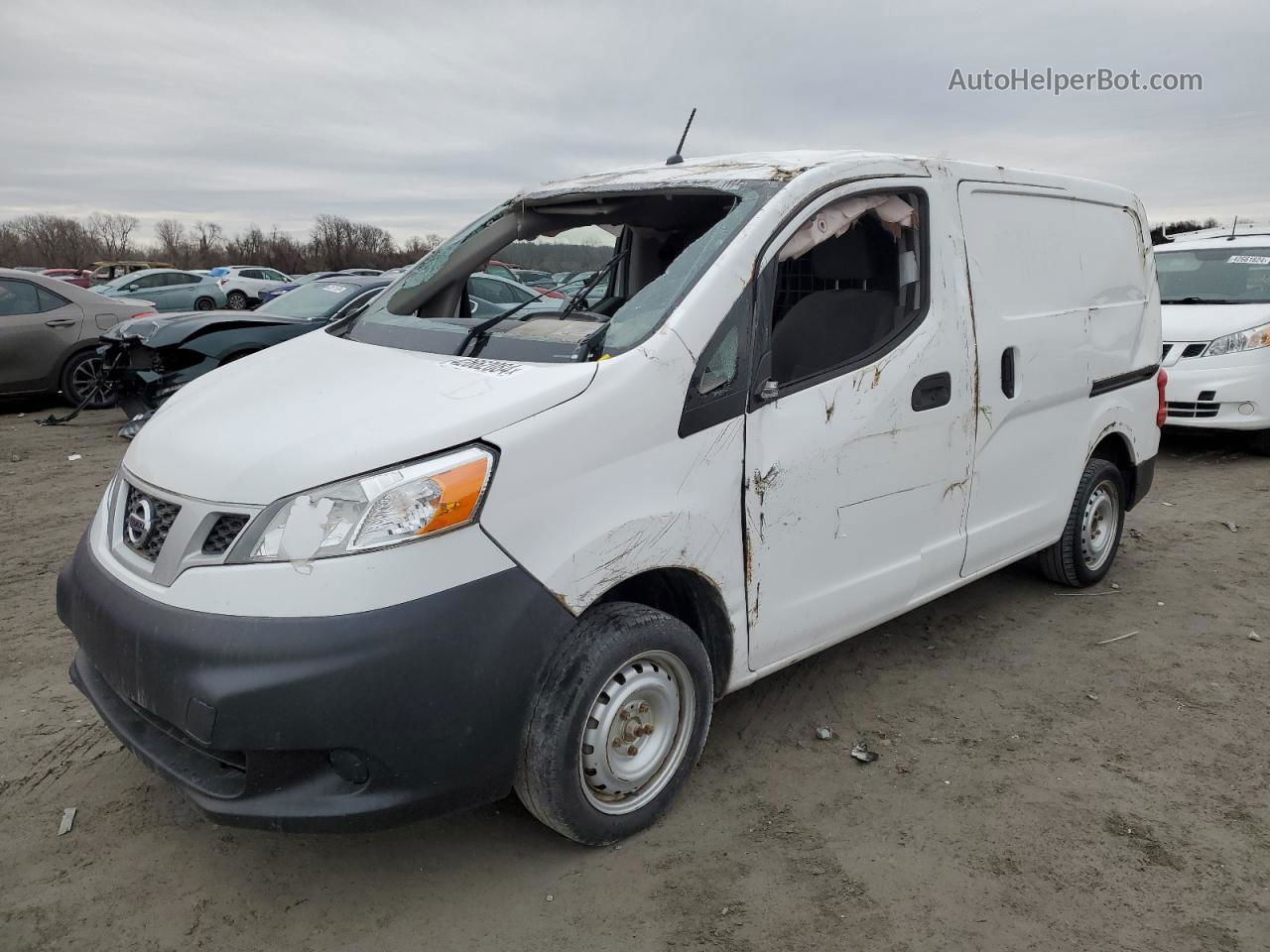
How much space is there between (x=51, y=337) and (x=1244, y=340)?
36.9 feet

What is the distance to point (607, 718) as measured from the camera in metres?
2.57

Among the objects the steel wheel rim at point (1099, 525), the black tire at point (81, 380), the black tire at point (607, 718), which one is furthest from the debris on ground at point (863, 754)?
the black tire at point (81, 380)

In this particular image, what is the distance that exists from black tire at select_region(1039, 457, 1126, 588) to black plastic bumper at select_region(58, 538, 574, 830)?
3.07m

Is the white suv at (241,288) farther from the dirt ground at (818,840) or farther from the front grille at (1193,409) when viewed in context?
the dirt ground at (818,840)

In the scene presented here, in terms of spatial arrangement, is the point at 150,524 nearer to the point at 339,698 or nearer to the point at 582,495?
the point at 339,698

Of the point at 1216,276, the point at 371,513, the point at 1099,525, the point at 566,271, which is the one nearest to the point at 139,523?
the point at 371,513

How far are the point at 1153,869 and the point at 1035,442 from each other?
1831 millimetres

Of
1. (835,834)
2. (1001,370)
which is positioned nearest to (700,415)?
(835,834)

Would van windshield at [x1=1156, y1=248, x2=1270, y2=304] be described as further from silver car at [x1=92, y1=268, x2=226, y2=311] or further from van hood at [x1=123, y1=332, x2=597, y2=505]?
silver car at [x1=92, y1=268, x2=226, y2=311]

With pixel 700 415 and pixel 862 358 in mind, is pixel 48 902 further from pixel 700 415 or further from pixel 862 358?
pixel 862 358

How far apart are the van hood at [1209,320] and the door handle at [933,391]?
5.33 metres

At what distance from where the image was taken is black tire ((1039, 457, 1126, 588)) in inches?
178

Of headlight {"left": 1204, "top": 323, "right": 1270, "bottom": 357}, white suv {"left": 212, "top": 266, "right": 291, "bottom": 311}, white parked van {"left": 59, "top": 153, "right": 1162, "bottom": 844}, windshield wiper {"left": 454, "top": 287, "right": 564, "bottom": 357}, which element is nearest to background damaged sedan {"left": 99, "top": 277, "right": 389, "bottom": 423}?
white parked van {"left": 59, "top": 153, "right": 1162, "bottom": 844}

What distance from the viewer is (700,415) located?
2.68 metres
